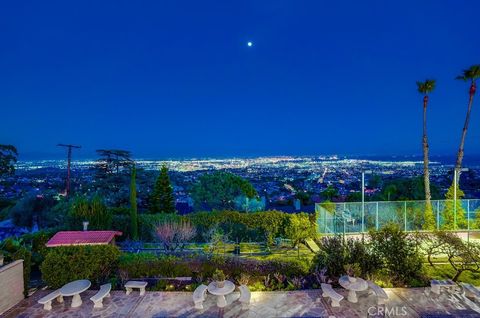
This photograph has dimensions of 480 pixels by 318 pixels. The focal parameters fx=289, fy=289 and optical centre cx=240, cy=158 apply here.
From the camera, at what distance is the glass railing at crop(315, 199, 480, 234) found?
547 inches

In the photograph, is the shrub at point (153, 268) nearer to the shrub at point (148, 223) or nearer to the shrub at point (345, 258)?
the shrub at point (345, 258)

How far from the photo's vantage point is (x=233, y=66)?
60.2m

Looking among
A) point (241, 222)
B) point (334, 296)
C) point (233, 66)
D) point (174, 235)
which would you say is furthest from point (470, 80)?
point (233, 66)

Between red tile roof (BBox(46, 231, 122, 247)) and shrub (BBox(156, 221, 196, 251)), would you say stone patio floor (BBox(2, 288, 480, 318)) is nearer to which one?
red tile roof (BBox(46, 231, 122, 247))

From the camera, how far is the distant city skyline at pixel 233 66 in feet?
105

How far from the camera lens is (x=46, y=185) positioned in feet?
87.8

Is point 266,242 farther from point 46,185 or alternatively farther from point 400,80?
point 400,80

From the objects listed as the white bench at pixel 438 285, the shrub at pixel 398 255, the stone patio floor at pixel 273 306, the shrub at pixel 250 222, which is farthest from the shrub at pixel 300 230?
the white bench at pixel 438 285

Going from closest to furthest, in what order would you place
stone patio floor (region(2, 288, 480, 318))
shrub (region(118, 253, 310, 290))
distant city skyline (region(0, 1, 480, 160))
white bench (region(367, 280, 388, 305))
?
stone patio floor (region(2, 288, 480, 318)) → white bench (region(367, 280, 388, 305)) → shrub (region(118, 253, 310, 290)) → distant city skyline (region(0, 1, 480, 160))

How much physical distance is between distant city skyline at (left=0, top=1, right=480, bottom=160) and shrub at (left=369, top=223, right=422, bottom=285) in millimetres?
13372

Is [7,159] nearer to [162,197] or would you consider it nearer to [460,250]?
[162,197]

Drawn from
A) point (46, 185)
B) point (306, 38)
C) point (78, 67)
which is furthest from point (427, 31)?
point (78, 67)

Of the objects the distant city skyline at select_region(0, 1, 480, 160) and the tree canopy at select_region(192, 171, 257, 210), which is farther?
the distant city skyline at select_region(0, 1, 480, 160)

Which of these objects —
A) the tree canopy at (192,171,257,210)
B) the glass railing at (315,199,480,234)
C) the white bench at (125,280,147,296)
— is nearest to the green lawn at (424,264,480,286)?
the glass railing at (315,199,480,234)
